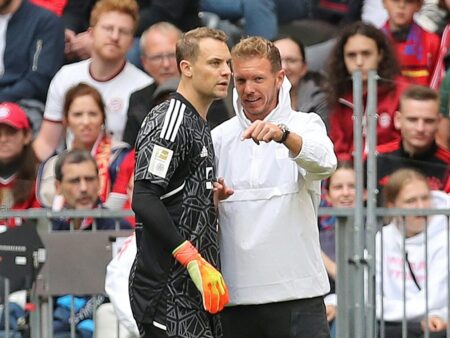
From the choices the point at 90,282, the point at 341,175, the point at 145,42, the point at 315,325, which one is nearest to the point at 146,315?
the point at 315,325

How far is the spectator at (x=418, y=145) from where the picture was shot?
8.05 meters

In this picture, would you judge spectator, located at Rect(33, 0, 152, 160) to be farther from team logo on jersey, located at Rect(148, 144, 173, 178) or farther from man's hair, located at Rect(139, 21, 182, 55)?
team logo on jersey, located at Rect(148, 144, 173, 178)

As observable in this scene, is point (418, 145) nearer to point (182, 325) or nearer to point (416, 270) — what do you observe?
point (416, 270)

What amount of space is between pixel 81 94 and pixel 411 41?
7.84ft

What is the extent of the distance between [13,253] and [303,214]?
6.74ft

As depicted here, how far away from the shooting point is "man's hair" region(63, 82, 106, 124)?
9781mm

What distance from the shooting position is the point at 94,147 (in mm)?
9789

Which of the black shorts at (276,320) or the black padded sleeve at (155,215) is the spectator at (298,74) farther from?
the black padded sleeve at (155,215)

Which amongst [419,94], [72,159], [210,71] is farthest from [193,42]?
[72,159]

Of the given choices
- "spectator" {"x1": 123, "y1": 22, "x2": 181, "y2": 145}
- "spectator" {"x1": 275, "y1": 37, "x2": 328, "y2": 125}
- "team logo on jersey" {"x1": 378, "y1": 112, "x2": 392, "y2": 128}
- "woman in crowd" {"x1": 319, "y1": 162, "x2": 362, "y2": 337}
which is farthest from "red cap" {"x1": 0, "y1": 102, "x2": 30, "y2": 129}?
"team logo on jersey" {"x1": 378, "y1": 112, "x2": 392, "y2": 128}

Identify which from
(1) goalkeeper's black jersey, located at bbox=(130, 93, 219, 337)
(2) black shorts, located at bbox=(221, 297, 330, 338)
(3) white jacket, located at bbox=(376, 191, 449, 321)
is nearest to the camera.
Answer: (1) goalkeeper's black jersey, located at bbox=(130, 93, 219, 337)

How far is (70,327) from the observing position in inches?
319

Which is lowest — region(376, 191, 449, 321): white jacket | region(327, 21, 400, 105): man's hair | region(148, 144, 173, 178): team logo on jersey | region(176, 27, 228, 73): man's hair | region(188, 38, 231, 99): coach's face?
region(376, 191, 449, 321): white jacket

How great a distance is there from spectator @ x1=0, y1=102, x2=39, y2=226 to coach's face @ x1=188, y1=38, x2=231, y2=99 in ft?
10.4
